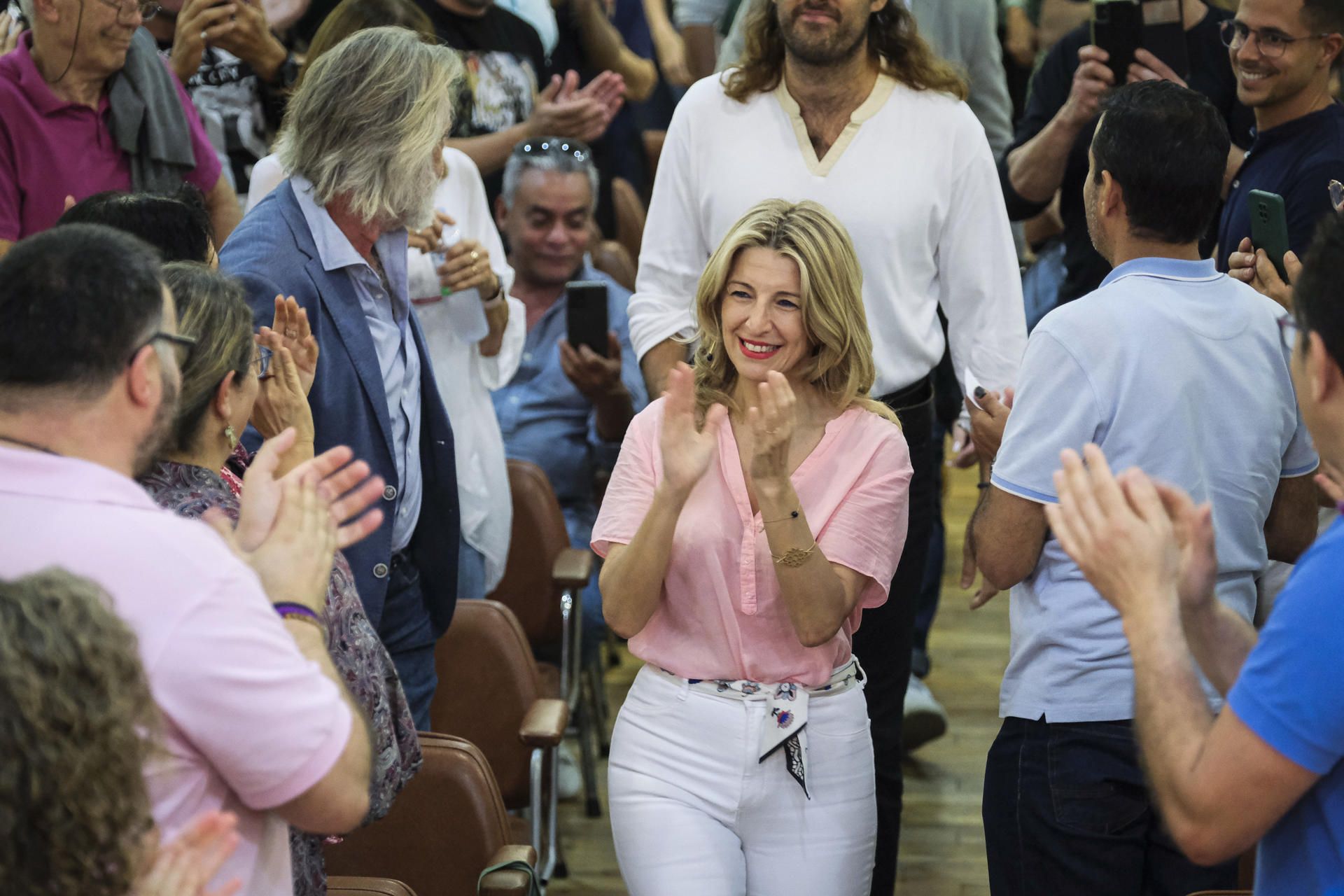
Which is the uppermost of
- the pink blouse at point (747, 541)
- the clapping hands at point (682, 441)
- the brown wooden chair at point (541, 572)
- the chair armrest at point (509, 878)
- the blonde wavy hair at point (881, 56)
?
the blonde wavy hair at point (881, 56)

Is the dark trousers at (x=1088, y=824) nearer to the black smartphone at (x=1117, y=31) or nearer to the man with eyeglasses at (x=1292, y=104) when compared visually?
the man with eyeglasses at (x=1292, y=104)

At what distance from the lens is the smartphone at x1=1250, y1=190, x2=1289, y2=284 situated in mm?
2408

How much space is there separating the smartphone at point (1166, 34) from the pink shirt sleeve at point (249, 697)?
262 centimetres

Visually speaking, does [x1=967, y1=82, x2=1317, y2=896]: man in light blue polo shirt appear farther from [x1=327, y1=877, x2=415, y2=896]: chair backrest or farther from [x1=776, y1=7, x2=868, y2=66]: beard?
[x1=327, y1=877, x2=415, y2=896]: chair backrest

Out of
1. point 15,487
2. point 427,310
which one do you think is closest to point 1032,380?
point 15,487

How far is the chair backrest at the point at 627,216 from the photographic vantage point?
222 inches

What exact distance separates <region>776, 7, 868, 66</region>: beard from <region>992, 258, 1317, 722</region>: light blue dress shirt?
2.74 feet

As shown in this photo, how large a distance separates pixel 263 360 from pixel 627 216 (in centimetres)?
368

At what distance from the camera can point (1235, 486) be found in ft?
6.57

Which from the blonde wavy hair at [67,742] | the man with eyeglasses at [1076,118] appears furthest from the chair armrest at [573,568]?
the blonde wavy hair at [67,742]

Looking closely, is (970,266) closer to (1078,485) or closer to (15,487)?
(1078,485)

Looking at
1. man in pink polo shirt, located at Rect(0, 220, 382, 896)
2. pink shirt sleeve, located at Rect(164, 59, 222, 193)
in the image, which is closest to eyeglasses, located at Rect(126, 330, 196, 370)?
man in pink polo shirt, located at Rect(0, 220, 382, 896)

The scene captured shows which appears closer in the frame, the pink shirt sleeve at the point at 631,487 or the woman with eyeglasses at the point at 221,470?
the woman with eyeglasses at the point at 221,470

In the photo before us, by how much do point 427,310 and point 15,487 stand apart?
1853 millimetres
